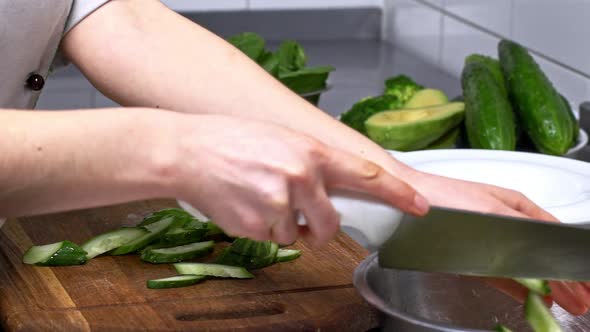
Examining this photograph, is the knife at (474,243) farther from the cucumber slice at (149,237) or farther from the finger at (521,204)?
the cucumber slice at (149,237)

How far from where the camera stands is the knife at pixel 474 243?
0.92 meters

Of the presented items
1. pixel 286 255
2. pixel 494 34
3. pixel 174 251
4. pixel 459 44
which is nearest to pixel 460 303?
pixel 286 255

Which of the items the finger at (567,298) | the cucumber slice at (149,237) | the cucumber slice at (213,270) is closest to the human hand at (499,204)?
the finger at (567,298)

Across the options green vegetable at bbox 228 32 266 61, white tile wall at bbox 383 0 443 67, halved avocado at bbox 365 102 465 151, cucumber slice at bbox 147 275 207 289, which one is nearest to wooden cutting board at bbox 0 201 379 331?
cucumber slice at bbox 147 275 207 289

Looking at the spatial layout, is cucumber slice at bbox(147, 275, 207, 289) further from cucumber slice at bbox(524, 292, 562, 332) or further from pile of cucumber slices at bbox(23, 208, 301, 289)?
cucumber slice at bbox(524, 292, 562, 332)

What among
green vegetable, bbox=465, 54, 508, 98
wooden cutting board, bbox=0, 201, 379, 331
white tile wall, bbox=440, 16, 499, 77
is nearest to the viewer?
wooden cutting board, bbox=0, 201, 379, 331

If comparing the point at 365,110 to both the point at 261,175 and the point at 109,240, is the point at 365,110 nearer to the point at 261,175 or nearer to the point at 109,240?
the point at 109,240

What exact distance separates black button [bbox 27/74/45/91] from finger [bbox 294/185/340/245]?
18.2 inches

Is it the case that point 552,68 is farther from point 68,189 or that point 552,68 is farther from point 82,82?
point 68,189

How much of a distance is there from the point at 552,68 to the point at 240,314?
98 cm

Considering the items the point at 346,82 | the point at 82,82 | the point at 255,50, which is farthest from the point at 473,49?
the point at 82,82

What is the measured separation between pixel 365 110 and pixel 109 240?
57 cm

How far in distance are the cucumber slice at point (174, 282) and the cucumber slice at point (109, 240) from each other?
0.11 meters

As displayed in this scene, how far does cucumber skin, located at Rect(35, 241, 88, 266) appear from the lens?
3.88 ft
